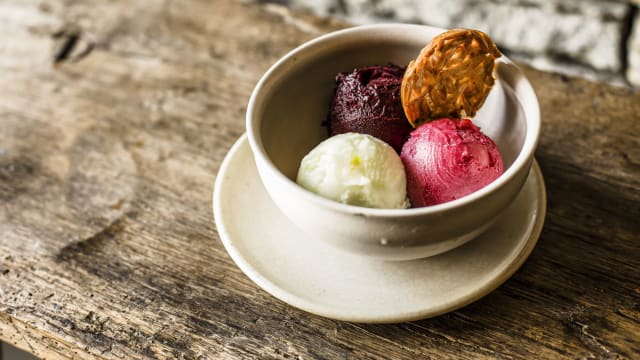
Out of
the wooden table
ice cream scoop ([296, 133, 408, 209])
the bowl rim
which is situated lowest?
the wooden table

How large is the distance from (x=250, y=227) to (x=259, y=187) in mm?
76

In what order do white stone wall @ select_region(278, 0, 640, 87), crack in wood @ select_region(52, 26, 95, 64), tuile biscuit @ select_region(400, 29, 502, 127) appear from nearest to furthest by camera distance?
tuile biscuit @ select_region(400, 29, 502, 127), crack in wood @ select_region(52, 26, 95, 64), white stone wall @ select_region(278, 0, 640, 87)

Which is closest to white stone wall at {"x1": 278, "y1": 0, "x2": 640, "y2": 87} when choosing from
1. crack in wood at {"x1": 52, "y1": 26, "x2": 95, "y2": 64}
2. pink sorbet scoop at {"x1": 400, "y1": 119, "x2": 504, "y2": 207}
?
crack in wood at {"x1": 52, "y1": 26, "x2": 95, "y2": 64}

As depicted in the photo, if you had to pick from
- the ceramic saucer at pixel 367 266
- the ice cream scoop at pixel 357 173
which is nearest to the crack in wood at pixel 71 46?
the ceramic saucer at pixel 367 266

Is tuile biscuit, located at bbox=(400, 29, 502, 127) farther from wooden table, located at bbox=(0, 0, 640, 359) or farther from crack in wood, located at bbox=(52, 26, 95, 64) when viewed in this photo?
crack in wood, located at bbox=(52, 26, 95, 64)

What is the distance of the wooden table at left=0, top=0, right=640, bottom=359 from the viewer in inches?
31.6

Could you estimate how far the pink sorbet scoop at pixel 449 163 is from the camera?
80 cm

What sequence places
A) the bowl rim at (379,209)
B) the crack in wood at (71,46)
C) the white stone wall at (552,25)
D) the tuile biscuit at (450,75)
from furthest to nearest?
the white stone wall at (552,25)
the crack in wood at (71,46)
the tuile biscuit at (450,75)
the bowl rim at (379,209)

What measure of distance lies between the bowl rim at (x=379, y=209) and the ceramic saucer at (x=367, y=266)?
0.08 m

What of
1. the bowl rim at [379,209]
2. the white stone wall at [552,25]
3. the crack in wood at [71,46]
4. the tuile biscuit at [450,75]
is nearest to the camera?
the bowl rim at [379,209]

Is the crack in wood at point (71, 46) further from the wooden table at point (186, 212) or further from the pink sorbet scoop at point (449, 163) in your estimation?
the pink sorbet scoop at point (449, 163)

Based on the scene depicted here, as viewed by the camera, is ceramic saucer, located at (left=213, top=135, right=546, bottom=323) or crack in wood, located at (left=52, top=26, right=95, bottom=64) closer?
ceramic saucer, located at (left=213, top=135, right=546, bottom=323)

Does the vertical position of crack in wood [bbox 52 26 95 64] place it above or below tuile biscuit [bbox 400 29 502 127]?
below

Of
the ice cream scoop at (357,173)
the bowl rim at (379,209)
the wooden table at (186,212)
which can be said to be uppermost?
the bowl rim at (379,209)
